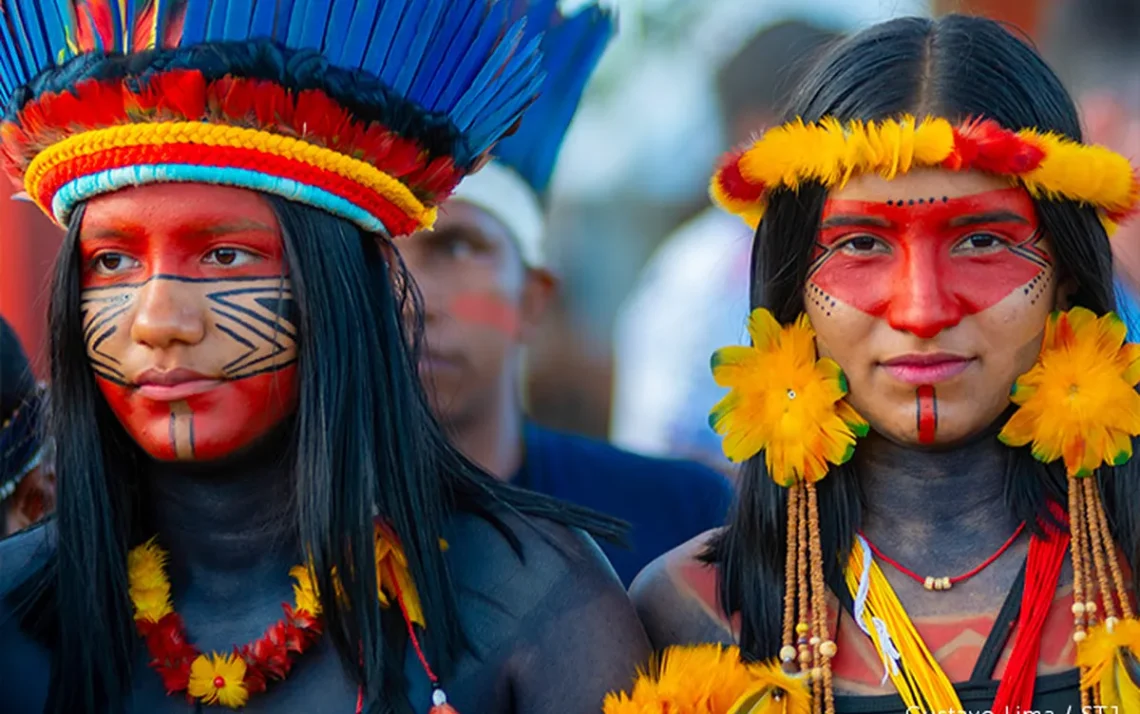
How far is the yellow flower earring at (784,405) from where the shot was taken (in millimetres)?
2916

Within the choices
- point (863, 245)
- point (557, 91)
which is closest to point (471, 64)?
point (863, 245)

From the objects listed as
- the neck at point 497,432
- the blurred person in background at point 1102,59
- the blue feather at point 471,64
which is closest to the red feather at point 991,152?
the blue feather at point 471,64

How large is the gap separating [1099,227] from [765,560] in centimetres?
85

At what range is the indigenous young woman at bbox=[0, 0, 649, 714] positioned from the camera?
105 inches

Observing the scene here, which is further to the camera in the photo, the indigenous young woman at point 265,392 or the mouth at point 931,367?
the mouth at point 931,367

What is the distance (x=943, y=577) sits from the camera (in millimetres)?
2900

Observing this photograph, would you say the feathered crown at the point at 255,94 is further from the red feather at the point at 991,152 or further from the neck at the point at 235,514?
the red feather at the point at 991,152

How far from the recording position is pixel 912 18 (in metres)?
3.11

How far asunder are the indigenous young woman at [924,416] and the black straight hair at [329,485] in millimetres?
325

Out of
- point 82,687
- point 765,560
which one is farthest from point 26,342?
point 765,560

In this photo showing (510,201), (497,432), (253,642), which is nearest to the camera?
(253,642)

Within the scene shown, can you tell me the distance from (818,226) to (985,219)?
11.5 inches

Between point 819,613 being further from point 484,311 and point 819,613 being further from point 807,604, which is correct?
point 484,311

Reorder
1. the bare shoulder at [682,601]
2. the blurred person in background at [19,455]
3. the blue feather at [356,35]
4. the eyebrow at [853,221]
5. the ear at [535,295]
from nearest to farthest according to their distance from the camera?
the blue feather at [356,35]
the eyebrow at [853,221]
the bare shoulder at [682,601]
the blurred person in background at [19,455]
the ear at [535,295]
